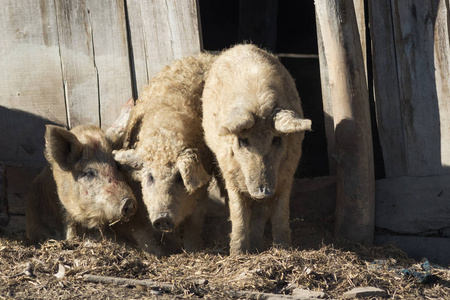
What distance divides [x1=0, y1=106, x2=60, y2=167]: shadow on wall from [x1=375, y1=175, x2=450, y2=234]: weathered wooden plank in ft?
12.3

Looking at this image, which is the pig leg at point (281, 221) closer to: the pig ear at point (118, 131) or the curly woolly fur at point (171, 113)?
the curly woolly fur at point (171, 113)

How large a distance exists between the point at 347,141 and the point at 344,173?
1.08 feet

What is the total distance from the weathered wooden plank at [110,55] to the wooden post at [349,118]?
216cm

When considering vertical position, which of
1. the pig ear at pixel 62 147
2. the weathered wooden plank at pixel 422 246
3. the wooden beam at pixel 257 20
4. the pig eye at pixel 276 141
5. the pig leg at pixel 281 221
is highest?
the wooden beam at pixel 257 20

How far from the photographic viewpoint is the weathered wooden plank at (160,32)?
706 cm

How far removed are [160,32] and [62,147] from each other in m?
1.72

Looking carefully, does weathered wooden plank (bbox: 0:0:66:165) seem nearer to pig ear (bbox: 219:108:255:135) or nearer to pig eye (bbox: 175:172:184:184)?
pig eye (bbox: 175:172:184:184)

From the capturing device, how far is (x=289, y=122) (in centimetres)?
550

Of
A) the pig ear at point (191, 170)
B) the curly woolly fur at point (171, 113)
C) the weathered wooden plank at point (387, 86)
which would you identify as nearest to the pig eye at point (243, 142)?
the pig ear at point (191, 170)

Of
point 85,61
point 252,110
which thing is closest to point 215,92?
point 252,110

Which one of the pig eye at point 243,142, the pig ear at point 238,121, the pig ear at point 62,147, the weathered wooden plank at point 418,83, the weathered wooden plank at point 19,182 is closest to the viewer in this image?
the pig ear at point 238,121

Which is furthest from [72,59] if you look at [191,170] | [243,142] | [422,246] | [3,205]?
[422,246]

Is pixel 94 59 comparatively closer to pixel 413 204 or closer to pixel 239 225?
pixel 239 225

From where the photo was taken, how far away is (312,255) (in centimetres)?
571
